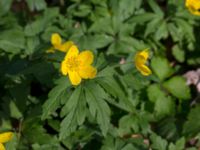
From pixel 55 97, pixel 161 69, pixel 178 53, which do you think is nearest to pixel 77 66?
pixel 55 97

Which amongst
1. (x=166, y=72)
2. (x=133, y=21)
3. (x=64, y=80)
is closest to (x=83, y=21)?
(x=133, y=21)

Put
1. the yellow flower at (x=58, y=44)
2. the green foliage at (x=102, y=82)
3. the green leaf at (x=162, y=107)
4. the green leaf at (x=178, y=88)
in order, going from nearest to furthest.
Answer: the green foliage at (x=102, y=82) → the yellow flower at (x=58, y=44) → the green leaf at (x=162, y=107) → the green leaf at (x=178, y=88)

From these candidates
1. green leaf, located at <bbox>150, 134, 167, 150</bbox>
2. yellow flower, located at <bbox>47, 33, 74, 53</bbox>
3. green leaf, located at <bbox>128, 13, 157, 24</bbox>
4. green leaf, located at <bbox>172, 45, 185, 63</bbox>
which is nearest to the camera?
green leaf, located at <bbox>150, 134, 167, 150</bbox>

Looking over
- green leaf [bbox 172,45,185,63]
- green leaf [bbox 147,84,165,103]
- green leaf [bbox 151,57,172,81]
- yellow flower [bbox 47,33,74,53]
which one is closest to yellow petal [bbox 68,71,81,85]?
yellow flower [bbox 47,33,74,53]

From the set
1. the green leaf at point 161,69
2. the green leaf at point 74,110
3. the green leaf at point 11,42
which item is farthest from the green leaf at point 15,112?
the green leaf at point 161,69

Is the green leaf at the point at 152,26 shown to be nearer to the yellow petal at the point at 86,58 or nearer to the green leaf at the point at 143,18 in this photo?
the green leaf at the point at 143,18

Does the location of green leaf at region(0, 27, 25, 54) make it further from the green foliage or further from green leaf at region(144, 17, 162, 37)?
green leaf at region(144, 17, 162, 37)

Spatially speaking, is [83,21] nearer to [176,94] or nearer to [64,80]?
[176,94]
